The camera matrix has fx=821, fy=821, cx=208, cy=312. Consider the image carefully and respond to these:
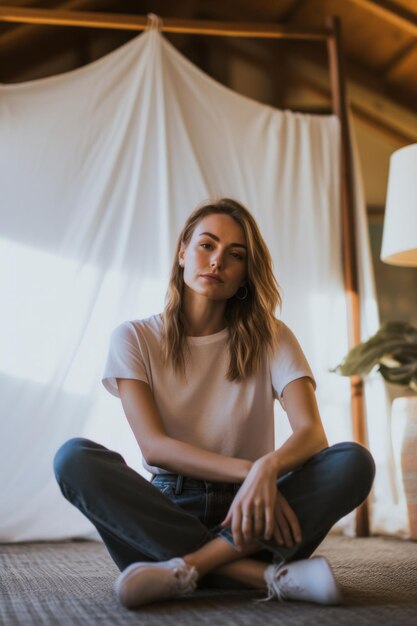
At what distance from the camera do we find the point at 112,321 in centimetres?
278

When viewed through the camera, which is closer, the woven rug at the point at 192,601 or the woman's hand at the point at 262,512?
the woven rug at the point at 192,601

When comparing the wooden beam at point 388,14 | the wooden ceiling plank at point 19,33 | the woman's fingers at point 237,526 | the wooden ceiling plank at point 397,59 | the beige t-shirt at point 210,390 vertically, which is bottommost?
the woman's fingers at point 237,526

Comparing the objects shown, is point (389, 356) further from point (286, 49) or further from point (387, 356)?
point (286, 49)

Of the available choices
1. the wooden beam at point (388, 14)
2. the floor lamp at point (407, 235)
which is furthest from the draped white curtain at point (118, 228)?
the wooden beam at point (388, 14)

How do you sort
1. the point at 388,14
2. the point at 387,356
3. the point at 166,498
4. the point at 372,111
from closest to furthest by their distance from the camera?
the point at 166,498 → the point at 387,356 → the point at 388,14 → the point at 372,111

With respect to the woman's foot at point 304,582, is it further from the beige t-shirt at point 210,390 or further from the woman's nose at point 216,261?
the woman's nose at point 216,261

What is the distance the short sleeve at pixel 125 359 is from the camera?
5.08 feet

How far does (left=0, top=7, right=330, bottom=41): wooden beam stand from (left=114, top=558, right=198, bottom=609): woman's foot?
220 cm

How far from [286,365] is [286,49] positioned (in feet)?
9.30

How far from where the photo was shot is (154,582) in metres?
1.26

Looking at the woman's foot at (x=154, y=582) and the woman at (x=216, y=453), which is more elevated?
the woman at (x=216, y=453)

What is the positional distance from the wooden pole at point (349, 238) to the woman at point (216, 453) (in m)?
1.25

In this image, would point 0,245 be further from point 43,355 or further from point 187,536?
point 187,536

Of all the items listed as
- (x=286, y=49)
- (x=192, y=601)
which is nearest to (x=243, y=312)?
(x=192, y=601)
